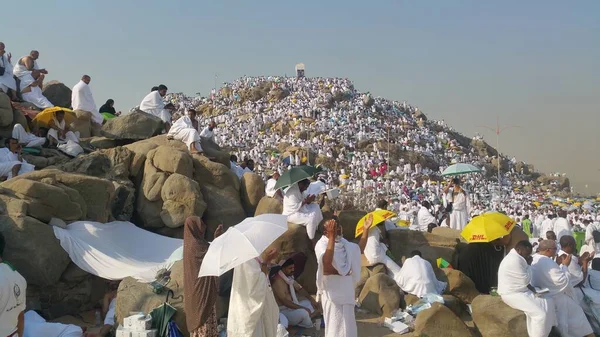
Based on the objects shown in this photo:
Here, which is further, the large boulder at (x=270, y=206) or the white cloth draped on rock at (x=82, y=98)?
the white cloth draped on rock at (x=82, y=98)

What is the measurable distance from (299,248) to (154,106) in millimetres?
6443

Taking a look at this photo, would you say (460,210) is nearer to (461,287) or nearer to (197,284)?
(461,287)

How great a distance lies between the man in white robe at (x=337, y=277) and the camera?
566 centimetres

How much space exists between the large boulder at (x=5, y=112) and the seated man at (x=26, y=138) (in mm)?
553

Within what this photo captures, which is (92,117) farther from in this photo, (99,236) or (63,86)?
(99,236)

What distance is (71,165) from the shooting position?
10562mm

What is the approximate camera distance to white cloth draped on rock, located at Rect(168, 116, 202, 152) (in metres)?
11.2

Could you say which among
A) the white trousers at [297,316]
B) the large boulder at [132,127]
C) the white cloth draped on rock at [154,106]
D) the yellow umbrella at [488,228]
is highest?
the white cloth draped on rock at [154,106]

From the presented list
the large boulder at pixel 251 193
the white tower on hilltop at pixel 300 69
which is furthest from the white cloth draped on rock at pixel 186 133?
the white tower on hilltop at pixel 300 69

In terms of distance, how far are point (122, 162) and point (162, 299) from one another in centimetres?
456

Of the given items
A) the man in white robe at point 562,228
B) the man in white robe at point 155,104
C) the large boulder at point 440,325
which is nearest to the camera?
the large boulder at point 440,325

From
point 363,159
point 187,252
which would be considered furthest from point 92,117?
point 363,159

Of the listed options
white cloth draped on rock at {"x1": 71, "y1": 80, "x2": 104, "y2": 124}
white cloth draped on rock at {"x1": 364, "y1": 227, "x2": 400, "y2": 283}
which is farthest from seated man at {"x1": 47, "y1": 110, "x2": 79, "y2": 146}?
white cloth draped on rock at {"x1": 364, "y1": 227, "x2": 400, "y2": 283}

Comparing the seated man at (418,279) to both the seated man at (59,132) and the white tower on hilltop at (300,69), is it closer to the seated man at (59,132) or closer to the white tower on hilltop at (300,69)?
the seated man at (59,132)
